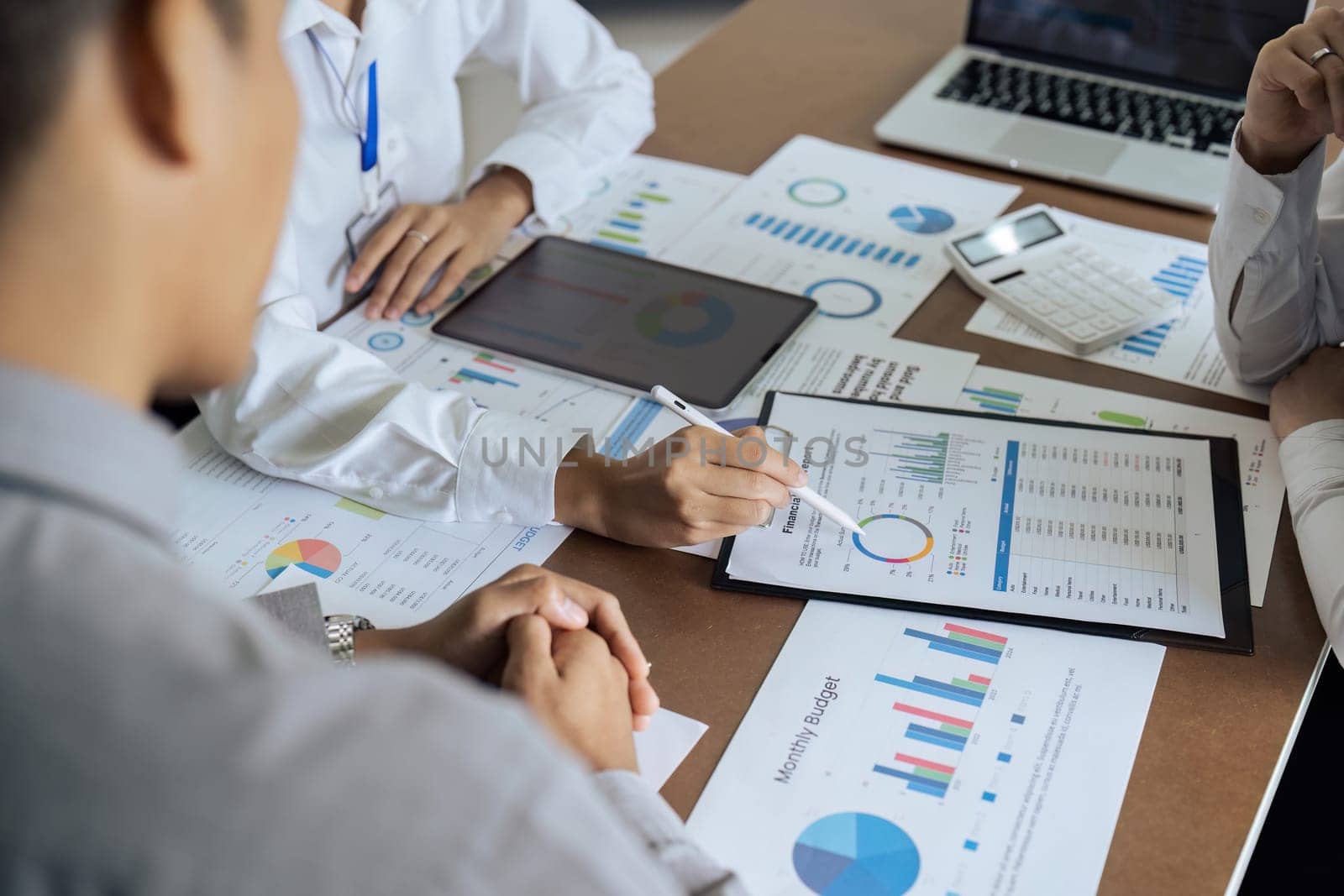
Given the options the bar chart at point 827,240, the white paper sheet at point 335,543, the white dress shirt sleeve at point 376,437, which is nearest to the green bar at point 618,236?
the bar chart at point 827,240

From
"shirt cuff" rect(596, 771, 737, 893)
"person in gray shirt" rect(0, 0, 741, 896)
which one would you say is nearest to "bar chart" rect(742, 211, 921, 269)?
"shirt cuff" rect(596, 771, 737, 893)

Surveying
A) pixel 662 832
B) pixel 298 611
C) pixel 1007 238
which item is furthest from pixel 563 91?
pixel 662 832

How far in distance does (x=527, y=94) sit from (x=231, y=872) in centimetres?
139

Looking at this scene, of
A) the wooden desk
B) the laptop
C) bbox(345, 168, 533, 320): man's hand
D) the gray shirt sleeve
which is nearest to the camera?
the gray shirt sleeve

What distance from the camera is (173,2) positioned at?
427mm

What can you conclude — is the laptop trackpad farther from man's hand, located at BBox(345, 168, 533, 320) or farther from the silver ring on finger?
man's hand, located at BBox(345, 168, 533, 320)

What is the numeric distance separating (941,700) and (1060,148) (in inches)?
37.5

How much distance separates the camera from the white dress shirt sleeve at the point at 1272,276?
3.82 feet

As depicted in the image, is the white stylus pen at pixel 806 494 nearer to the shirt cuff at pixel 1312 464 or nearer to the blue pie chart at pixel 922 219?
the shirt cuff at pixel 1312 464

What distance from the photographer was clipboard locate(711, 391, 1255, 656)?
89cm

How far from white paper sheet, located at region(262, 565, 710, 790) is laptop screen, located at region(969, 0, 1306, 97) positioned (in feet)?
3.95

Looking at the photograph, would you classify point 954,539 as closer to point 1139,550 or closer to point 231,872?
point 1139,550

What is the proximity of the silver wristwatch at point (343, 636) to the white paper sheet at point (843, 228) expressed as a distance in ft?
2.03

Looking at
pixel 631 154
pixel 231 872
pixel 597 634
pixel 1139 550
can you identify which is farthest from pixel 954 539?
pixel 631 154
